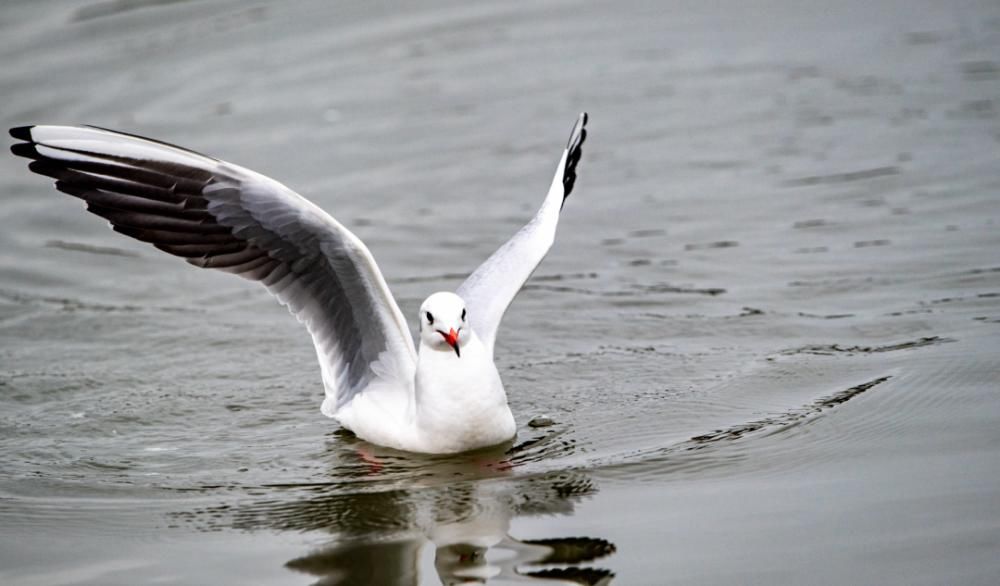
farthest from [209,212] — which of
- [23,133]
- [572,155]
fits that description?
[572,155]

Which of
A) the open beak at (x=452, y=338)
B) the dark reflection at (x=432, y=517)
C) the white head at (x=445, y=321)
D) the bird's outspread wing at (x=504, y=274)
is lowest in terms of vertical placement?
the dark reflection at (x=432, y=517)

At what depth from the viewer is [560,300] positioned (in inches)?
348

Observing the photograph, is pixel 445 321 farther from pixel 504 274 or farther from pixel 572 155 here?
pixel 572 155

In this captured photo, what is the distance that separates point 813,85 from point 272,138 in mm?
4730

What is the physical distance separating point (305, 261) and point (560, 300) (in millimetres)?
2599

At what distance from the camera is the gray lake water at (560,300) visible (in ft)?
17.6

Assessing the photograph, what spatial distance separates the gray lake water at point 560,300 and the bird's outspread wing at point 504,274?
1.75 feet

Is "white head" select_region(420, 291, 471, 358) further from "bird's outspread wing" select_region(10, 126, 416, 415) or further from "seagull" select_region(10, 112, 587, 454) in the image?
"bird's outspread wing" select_region(10, 126, 416, 415)

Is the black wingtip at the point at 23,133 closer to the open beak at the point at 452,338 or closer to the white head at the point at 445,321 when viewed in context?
the white head at the point at 445,321

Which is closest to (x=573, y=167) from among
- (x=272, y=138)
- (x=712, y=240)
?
(x=712, y=240)

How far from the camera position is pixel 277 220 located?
20.7ft

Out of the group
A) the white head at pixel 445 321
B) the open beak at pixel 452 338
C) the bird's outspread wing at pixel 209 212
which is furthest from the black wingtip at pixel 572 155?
the open beak at pixel 452 338

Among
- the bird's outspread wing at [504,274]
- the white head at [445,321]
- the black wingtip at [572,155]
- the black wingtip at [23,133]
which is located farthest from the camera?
the black wingtip at [572,155]

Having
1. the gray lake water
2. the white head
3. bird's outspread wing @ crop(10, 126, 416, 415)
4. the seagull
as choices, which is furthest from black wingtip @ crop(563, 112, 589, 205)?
the white head
